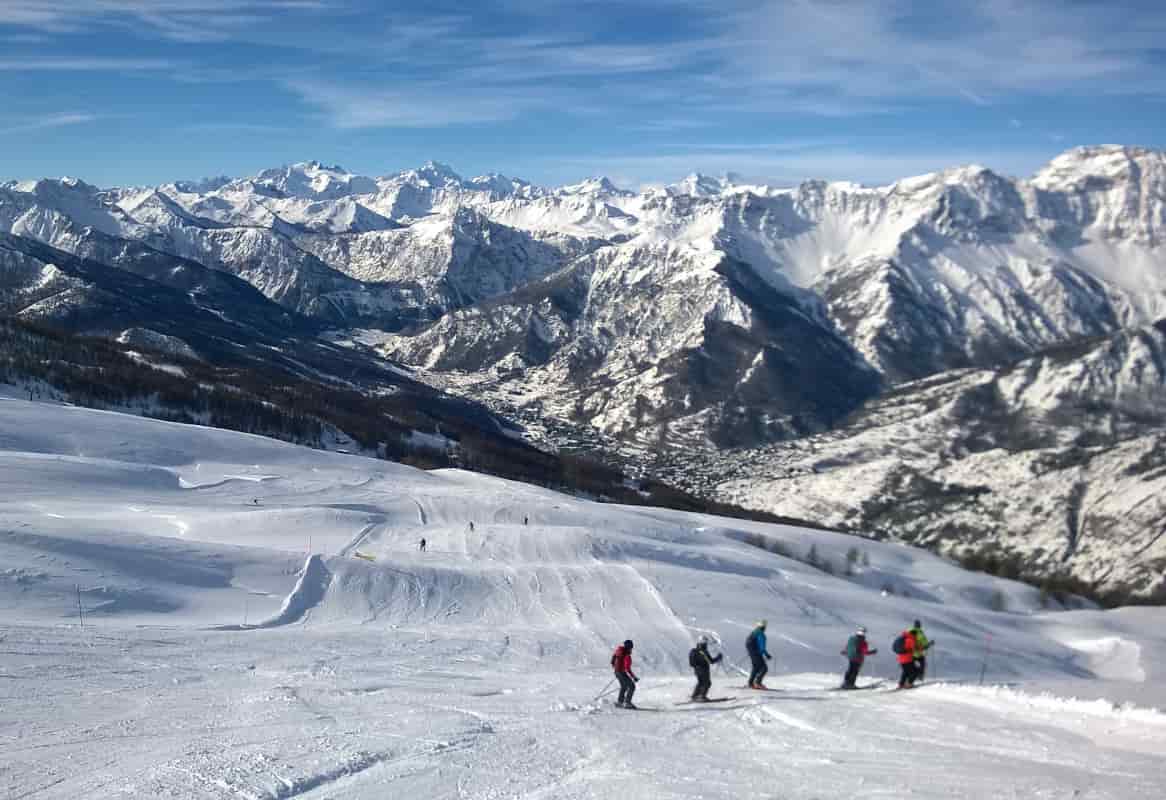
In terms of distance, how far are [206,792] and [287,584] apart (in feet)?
87.1

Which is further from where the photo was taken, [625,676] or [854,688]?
[854,688]

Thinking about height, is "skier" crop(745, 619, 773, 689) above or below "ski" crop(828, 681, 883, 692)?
above

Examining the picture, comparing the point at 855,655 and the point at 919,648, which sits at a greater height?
the point at 919,648

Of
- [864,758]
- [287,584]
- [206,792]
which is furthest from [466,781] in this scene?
[287,584]

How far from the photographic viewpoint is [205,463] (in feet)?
290

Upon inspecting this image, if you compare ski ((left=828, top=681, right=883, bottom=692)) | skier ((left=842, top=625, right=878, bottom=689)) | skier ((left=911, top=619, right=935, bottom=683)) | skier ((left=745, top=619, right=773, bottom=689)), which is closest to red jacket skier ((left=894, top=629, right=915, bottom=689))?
skier ((left=911, top=619, right=935, bottom=683))

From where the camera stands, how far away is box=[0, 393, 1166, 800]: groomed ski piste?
1479cm

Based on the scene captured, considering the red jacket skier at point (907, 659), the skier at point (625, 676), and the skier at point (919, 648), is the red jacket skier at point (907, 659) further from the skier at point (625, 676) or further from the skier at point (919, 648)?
the skier at point (625, 676)

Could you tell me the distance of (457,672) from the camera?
82.9ft

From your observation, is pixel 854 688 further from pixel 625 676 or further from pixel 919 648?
pixel 625 676

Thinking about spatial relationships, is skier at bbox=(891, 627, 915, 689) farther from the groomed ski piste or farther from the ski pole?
the ski pole

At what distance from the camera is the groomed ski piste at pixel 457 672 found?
48.5ft

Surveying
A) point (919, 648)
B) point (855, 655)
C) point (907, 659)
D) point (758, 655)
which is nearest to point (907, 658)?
point (907, 659)

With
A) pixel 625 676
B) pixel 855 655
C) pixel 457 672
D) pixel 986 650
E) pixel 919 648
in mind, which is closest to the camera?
pixel 625 676
